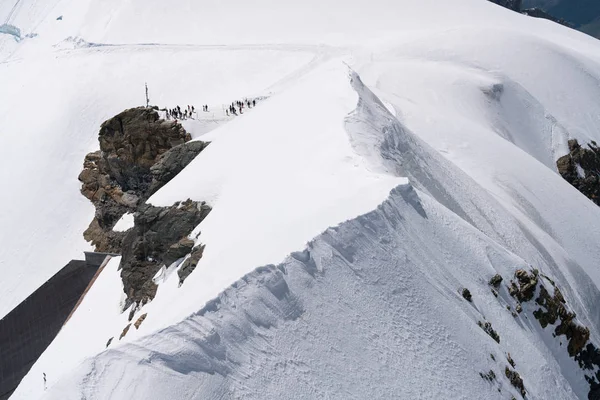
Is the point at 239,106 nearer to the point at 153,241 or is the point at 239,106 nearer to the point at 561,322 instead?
the point at 153,241

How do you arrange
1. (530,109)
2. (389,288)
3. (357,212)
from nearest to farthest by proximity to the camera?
1. (389,288)
2. (357,212)
3. (530,109)

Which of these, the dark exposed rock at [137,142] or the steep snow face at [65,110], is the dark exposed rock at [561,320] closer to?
the dark exposed rock at [137,142]

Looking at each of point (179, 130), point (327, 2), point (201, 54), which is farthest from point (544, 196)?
point (327, 2)

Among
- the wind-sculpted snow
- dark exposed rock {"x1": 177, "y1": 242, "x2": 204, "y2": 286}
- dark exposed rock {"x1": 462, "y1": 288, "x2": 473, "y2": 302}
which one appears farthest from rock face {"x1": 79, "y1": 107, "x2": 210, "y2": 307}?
dark exposed rock {"x1": 462, "y1": 288, "x2": 473, "y2": 302}

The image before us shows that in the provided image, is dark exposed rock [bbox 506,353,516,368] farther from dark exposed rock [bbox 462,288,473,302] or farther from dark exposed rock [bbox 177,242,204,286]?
dark exposed rock [bbox 177,242,204,286]

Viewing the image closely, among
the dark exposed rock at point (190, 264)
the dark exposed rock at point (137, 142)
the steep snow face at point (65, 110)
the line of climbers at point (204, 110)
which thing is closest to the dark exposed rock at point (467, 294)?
the dark exposed rock at point (190, 264)

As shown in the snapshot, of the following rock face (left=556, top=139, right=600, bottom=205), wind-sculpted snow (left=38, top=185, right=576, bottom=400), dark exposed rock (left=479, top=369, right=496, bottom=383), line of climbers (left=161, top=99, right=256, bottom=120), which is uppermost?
line of climbers (left=161, top=99, right=256, bottom=120)

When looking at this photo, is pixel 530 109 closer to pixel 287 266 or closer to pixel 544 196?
pixel 544 196
